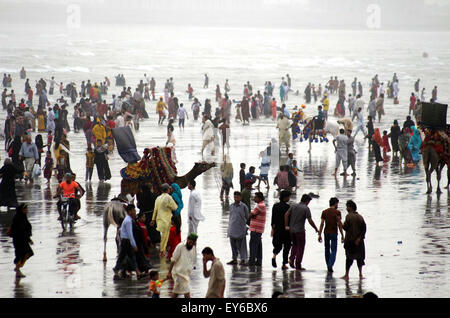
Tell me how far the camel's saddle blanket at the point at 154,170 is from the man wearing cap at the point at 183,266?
401 cm

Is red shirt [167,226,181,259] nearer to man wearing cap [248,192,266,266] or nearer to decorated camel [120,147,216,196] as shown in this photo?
man wearing cap [248,192,266,266]

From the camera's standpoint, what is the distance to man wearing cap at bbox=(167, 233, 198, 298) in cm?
1120

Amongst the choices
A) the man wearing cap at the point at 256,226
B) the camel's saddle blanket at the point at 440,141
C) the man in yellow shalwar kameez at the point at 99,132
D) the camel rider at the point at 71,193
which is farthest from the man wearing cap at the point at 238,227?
the man in yellow shalwar kameez at the point at 99,132

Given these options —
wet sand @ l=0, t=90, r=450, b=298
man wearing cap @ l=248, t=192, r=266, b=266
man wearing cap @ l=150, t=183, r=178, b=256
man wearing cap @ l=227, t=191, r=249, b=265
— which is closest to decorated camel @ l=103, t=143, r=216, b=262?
wet sand @ l=0, t=90, r=450, b=298

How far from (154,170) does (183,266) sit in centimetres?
431

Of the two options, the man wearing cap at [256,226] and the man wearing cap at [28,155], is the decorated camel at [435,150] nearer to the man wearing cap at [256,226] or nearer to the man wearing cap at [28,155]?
the man wearing cap at [256,226]

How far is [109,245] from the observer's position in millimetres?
14859

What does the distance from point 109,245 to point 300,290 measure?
428 centimetres

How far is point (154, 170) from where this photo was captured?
1535cm

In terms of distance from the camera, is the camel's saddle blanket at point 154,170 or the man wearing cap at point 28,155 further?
the man wearing cap at point 28,155

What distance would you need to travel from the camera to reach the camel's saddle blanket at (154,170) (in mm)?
15328

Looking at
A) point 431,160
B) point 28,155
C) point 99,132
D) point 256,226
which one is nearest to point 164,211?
point 256,226

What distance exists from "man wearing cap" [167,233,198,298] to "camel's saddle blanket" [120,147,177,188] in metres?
4.01
